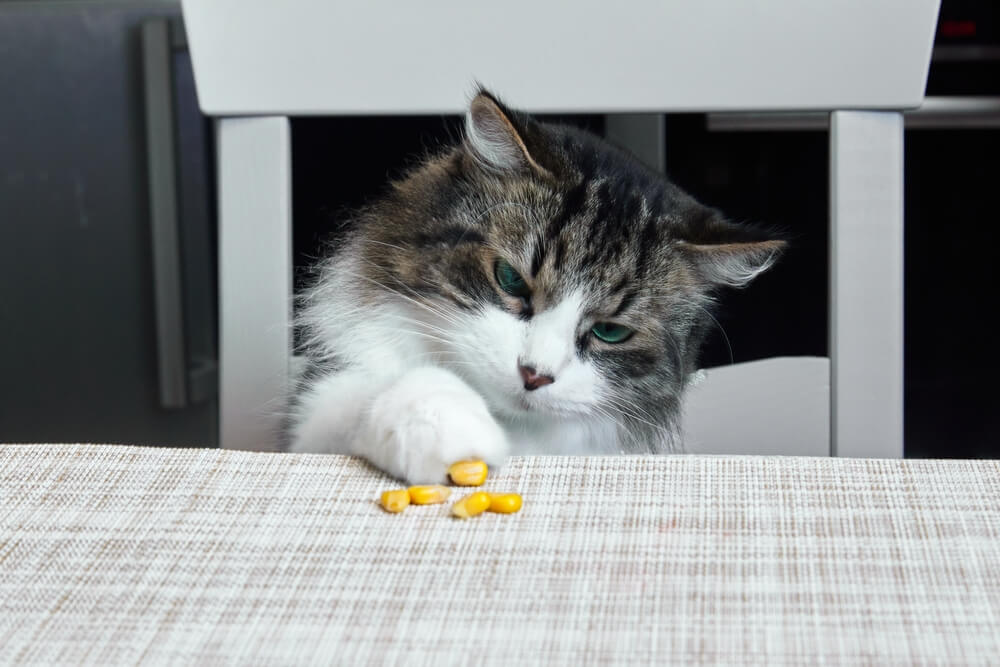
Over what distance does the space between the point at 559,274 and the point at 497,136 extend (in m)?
0.19

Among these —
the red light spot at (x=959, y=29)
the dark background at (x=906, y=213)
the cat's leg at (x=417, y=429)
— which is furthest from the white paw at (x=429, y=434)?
the red light spot at (x=959, y=29)

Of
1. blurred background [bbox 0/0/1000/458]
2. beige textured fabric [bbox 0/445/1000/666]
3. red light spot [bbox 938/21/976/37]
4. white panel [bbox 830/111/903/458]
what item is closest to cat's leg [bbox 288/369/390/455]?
beige textured fabric [bbox 0/445/1000/666]

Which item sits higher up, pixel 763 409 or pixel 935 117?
pixel 935 117

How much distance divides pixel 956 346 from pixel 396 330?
1656 millimetres

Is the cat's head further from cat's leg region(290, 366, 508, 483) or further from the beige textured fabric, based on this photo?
the beige textured fabric

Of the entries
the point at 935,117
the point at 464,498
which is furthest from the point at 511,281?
the point at 935,117

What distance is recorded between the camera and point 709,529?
2.39 feet

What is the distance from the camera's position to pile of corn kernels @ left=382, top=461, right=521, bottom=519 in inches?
30.1

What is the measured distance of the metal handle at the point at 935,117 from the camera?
2066mm

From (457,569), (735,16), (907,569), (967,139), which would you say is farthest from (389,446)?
(967,139)

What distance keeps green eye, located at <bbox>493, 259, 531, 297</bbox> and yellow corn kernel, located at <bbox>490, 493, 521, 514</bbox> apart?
1.59 feet

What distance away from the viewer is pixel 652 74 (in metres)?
1.29

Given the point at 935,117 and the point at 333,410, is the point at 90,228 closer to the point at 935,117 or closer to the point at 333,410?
the point at 333,410

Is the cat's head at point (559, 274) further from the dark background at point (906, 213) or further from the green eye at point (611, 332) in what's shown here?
the dark background at point (906, 213)
